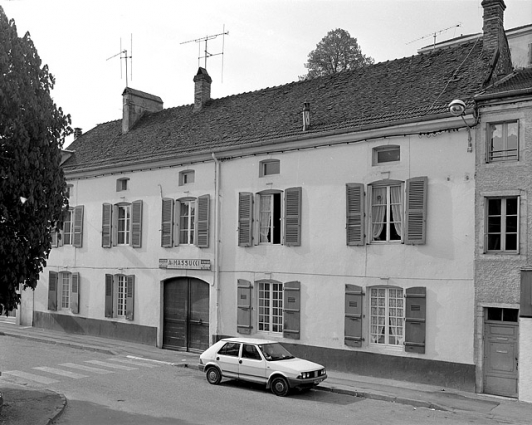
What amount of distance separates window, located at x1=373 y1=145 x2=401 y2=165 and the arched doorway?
7962 mm

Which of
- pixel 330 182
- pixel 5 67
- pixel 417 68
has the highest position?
pixel 417 68

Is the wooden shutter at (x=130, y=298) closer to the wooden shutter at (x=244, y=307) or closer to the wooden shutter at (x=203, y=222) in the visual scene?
the wooden shutter at (x=203, y=222)

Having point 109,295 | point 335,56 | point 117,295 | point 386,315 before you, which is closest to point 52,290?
point 109,295

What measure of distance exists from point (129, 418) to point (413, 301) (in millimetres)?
8302

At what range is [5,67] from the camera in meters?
11.7

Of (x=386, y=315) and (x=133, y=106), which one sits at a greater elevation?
(x=133, y=106)

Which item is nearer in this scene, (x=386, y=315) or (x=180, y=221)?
(x=386, y=315)

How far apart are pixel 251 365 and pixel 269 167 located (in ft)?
23.8

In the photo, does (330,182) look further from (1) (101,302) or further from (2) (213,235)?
(1) (101,302)

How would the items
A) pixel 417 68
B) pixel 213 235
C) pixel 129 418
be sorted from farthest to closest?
1. pixel 213 235
2. pixel 417 68
3. pixel 129 418

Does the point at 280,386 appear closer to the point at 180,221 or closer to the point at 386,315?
the point at 386,315

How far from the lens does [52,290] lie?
27.9m

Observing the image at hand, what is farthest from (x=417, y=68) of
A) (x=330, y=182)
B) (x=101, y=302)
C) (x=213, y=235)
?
(x=101, y=302)

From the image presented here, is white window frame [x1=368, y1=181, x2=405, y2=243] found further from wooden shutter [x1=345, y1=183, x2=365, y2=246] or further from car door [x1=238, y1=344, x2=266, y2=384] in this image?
car door [x1=238, y1=344, x2=266, y2=384]
